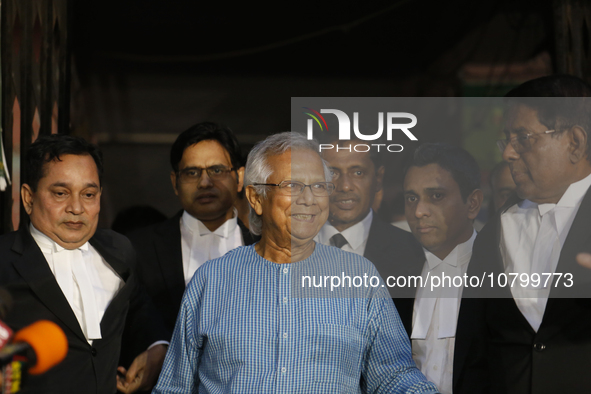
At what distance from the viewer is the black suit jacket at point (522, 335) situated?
234cm

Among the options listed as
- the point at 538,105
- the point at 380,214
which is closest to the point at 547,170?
the point at 538,105

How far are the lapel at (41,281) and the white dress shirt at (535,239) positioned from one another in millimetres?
1823

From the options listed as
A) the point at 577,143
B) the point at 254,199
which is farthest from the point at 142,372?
→ the point at 577,143

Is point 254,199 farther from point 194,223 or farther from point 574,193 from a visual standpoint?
point 574,193

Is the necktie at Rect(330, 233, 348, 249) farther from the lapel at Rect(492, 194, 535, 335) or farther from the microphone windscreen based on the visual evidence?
the microphone windscreen

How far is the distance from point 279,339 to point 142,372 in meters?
0.86

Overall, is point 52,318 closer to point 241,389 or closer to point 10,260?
point 10,260

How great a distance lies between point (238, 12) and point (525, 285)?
2.15 metres

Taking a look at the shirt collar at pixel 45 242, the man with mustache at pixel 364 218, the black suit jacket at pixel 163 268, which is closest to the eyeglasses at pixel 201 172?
the black suit jacket at pixel 163 268

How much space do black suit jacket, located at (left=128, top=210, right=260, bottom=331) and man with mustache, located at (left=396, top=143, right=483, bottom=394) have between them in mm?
912

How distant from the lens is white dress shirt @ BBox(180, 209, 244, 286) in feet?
9.75

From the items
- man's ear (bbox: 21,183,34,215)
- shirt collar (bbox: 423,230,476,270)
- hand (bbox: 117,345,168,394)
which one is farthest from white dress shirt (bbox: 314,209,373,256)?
man's ear (bbox: 21,183,34,215)

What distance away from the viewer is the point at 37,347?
4.70 ft

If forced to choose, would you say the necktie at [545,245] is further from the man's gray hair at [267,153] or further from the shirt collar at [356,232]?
the man's gray hair at [267,153]
